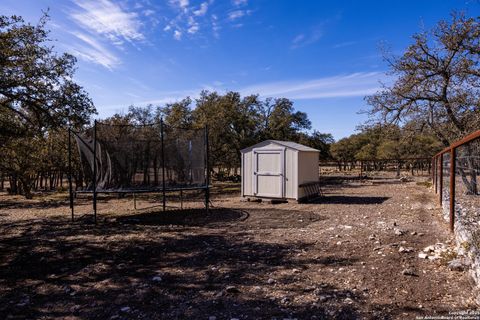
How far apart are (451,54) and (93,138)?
1146 centimetres

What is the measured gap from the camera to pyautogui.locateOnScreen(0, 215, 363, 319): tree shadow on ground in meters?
3.45

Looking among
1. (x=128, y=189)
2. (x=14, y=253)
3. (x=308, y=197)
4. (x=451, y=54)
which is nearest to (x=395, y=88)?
(x=451, y=54)

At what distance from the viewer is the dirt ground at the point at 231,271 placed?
3.42 m

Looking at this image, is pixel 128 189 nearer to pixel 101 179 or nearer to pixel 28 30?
pixel 101 179

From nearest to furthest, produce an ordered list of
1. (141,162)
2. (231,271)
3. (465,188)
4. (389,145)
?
(231,271) < (465,188) < (141,162) < (389,145)

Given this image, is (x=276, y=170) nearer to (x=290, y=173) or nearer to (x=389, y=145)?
(x=290, y=173)

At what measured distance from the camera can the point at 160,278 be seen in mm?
4414

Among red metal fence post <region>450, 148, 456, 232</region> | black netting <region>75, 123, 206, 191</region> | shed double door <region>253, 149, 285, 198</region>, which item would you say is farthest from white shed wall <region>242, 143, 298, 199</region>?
red metal fence post <region>450, 148, 456, 232</region>

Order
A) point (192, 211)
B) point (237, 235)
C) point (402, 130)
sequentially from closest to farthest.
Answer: point (237, 235), point (192, 211), point (402, 130)

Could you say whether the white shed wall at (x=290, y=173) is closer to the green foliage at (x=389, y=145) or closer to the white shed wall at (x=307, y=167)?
the white shed wall at (x=307, y=167)

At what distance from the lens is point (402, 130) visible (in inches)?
572

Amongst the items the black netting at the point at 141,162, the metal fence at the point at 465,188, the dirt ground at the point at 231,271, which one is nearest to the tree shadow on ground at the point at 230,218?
the dirt ground at the point at 231,271

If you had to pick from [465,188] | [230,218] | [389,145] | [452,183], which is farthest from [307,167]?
[389,145]

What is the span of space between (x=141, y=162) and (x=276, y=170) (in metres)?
5.11
